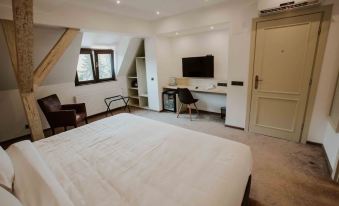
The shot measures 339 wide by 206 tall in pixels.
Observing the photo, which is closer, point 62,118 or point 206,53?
point 62,118

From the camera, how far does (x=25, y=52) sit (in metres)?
2.01

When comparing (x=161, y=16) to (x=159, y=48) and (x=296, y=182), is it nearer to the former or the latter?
(x=159, y=48)

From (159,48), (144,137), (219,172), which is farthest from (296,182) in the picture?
(159,48)

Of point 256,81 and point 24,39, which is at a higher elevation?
point 24,39

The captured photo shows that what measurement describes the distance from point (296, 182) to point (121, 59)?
469 centimetres

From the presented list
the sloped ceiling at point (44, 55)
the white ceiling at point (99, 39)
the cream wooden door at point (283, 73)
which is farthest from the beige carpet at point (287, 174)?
the white ceiling at point (99, 39)

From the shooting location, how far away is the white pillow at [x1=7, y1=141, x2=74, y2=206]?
3.36 feet

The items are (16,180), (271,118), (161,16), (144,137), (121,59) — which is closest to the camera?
(16,180)

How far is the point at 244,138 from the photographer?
10.5 ft

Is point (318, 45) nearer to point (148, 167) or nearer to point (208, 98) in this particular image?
point (208, 98)

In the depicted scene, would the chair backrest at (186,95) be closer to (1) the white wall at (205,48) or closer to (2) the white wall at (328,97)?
(1) the white wall at (205,48)

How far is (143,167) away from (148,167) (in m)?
0.04

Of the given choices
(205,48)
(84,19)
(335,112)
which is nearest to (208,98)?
(205,48)

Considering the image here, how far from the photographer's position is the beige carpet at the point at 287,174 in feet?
5.95
